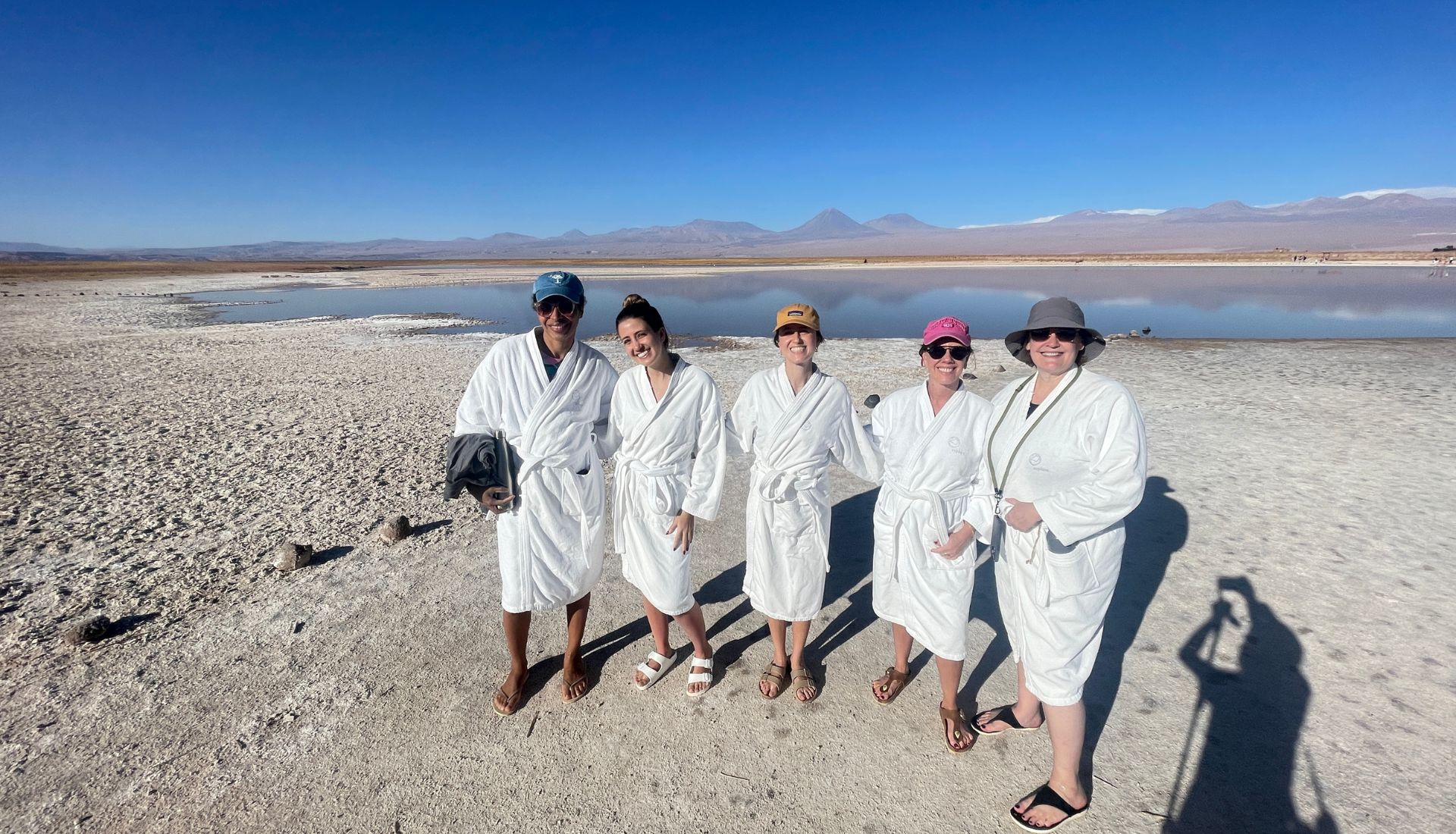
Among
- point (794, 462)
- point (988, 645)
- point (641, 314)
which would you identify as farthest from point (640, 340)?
point (988, 645)

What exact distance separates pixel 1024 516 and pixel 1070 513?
0.17 m

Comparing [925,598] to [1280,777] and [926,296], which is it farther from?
[926,296]

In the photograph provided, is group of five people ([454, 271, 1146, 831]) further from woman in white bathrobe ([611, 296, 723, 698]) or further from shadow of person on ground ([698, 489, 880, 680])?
shadow of person on ground ([698, 489, 880, 680])

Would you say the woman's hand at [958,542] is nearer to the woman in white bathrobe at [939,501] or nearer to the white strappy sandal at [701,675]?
the woman in white bathrobe at [939,501]

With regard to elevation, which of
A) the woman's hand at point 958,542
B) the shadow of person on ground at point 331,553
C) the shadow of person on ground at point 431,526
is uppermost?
the woman's hand at point 958,542

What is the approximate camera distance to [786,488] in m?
2.94

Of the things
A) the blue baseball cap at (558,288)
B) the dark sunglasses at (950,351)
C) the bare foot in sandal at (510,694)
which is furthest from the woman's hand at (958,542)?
the bare foot in sandal at (510,694)

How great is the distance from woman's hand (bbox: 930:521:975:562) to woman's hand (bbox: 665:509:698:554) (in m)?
1.20

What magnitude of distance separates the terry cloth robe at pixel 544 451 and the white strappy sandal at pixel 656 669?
0.62 metres

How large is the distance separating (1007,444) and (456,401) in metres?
9.75

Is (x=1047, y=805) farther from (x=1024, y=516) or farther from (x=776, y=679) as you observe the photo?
(x=776, y=679)

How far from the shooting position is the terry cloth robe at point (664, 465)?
115 inches

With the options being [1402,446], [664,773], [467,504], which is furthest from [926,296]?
[664,773]

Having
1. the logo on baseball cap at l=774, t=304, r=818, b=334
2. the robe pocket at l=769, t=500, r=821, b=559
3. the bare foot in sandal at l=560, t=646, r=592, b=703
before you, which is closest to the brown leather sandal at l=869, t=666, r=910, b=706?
the robe pocket at l=769, t=500, r=821, b=559
